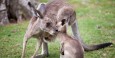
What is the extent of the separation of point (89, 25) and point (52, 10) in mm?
3758

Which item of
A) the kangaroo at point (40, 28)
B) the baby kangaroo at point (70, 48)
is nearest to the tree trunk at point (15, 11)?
the kangaroo at point (40, 28)

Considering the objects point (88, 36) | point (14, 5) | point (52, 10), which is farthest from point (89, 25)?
point (52, 10)

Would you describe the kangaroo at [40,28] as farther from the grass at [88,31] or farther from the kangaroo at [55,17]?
the grass at [88,31]

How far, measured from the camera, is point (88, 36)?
9.27 meters

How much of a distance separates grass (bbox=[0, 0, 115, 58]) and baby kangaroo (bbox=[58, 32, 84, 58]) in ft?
5.22

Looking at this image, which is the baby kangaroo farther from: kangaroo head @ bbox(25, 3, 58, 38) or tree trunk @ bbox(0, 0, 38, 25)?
tree trunk @ bbox(0, 0, 38, 25)

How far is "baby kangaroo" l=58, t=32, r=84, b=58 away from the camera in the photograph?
571cm

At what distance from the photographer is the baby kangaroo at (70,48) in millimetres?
5711

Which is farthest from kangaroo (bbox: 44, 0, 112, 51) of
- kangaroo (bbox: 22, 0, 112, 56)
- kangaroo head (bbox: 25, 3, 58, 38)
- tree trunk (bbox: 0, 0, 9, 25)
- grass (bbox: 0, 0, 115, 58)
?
tree trunk (bbox: 0, 0, 9, 25)

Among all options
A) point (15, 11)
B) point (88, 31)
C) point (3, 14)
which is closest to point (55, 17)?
point (88, 31)

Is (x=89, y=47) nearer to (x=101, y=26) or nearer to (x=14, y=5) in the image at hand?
(x=101, y=26)

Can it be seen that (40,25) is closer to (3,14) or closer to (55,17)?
(55,17)

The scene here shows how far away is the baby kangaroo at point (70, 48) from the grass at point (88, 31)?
1592 mm

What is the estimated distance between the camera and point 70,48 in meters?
5.77
